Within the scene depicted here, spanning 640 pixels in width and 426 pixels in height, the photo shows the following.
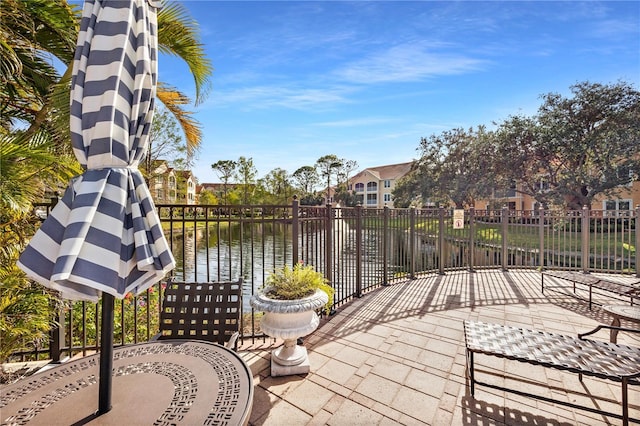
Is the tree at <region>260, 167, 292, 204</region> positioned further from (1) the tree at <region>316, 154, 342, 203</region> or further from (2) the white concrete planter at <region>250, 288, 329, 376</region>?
(2) the white concrete planter at <region>250, 288, 329, 376</region>

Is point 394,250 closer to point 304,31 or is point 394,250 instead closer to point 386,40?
point 386,40

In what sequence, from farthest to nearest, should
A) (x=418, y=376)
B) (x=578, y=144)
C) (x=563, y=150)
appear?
(x=563, y=150) → (x=578, y=144) → (x=418, y=376)

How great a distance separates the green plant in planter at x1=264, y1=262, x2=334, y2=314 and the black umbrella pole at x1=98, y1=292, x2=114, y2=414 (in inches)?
58.2

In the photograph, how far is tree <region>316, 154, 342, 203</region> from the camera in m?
50.2

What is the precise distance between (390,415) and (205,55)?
516cm

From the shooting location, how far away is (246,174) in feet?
104

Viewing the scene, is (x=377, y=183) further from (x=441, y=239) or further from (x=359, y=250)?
(x=359, y=250)

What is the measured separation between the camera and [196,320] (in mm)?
2469

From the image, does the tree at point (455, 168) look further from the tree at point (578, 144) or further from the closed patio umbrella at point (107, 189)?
the closed patio umbrella at point (107, 189)

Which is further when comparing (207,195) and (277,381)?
(207,195)

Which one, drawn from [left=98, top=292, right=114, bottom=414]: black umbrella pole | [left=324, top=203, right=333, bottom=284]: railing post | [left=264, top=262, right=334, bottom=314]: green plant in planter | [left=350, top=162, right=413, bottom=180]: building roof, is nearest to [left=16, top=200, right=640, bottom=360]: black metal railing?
[left=324, top=203, right=333, bottom=284]: railing post

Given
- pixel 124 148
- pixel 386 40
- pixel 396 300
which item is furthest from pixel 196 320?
pixel 386 40

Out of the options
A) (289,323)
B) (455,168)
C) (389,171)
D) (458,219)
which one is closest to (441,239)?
(458,219)

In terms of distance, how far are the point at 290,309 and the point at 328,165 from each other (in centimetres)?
4905
